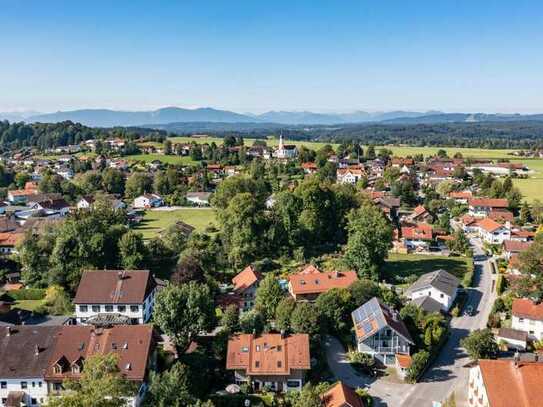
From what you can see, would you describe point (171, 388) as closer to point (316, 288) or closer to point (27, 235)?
point (316, 288)

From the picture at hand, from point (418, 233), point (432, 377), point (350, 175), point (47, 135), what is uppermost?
point (47, 135)

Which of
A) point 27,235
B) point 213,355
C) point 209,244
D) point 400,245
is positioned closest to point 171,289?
point 213,355

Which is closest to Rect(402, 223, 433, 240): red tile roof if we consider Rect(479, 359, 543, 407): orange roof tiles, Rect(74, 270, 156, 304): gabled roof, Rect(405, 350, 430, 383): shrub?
Rect(405, 350, 430, 383): shrub

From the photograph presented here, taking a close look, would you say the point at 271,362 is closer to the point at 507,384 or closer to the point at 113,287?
the point at 507,384

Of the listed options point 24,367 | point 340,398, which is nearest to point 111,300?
point 24,367

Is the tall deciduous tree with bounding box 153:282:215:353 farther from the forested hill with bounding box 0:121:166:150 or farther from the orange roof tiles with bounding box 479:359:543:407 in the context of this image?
the forested hill with bounding box 0:121:166:150

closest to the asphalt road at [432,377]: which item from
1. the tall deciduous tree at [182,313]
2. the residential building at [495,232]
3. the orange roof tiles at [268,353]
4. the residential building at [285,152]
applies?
the orange roof tiles at [268,353]
